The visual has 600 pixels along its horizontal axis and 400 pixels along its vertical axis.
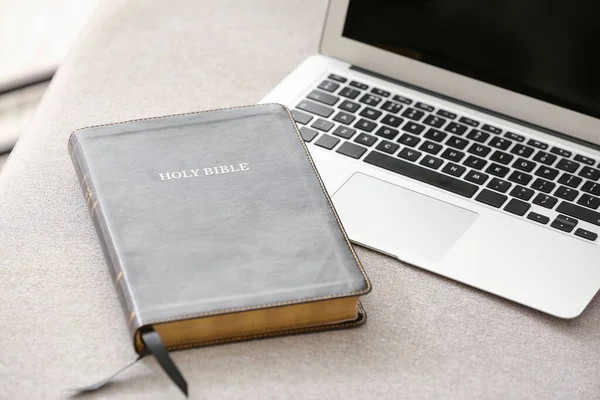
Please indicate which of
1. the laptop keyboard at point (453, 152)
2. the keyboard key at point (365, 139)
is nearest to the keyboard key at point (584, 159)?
the laptop keyboard at point (453, 152)

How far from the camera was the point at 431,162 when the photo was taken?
0.82 m

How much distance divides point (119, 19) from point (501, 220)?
22.7 inches

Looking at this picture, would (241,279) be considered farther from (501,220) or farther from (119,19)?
(119,19)

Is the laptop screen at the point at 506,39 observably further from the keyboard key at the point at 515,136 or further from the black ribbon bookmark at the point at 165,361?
the black ribbon bookmark at the point at 165,361

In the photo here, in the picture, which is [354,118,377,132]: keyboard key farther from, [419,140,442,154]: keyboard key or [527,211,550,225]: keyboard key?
[527,211,550,225]: keyboard key

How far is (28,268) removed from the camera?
2.25 feet

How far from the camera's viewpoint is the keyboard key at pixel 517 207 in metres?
0.76

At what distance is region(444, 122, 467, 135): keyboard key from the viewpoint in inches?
33.8

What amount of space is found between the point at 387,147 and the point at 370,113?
63mm

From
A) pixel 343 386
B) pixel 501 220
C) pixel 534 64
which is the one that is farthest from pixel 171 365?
pixel 534 64

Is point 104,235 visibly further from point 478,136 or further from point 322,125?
point 478,136

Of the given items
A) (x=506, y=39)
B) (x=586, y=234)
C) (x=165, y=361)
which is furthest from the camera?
(x=506, y=39)

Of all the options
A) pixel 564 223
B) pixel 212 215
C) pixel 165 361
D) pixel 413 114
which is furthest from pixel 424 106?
pixel 165 361

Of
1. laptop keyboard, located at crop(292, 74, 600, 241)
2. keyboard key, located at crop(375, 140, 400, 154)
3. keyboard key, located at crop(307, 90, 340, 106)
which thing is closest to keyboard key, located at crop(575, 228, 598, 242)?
laptop keyboard, located at crop(292, 74, 600, 241)
